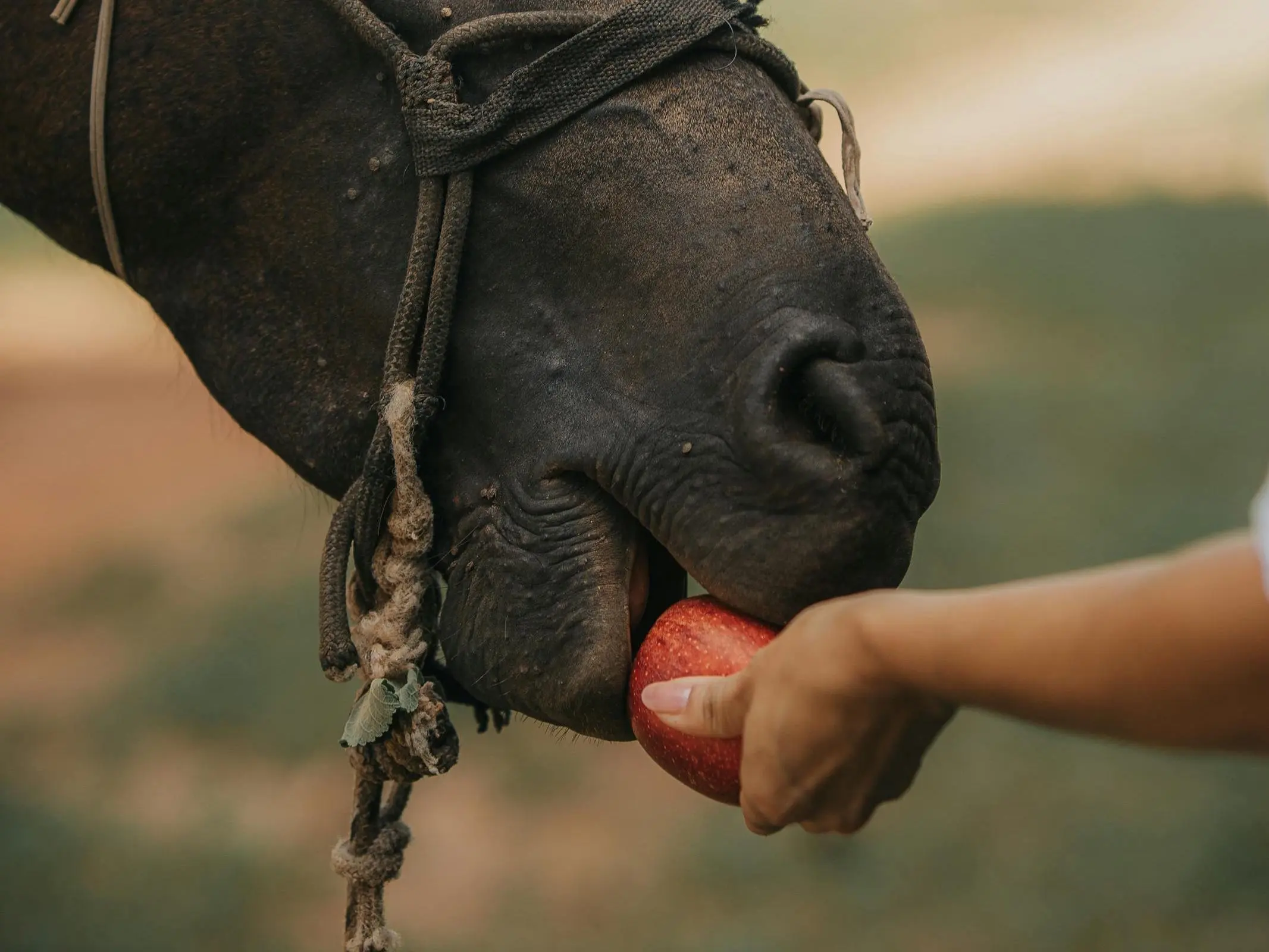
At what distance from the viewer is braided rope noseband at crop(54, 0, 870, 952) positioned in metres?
0.99

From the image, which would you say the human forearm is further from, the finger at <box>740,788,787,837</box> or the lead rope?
the lead rope

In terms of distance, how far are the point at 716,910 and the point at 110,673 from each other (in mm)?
1135

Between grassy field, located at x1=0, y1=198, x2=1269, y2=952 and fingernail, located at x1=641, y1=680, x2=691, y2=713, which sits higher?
fingernail, located at x1=641, y1=680, x2=691, y2=713

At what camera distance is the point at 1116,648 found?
0.55m

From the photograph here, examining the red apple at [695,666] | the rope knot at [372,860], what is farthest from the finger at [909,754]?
the rope knot at [372,860]

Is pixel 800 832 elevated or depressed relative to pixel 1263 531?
depressed

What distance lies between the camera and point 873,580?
35.4 inches

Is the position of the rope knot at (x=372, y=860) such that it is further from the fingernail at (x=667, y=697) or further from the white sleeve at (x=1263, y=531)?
the white sleeve at (x=1263, y=531)

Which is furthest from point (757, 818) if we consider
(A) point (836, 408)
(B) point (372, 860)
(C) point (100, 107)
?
(C) point (100, 107)

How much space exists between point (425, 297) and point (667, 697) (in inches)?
13.6

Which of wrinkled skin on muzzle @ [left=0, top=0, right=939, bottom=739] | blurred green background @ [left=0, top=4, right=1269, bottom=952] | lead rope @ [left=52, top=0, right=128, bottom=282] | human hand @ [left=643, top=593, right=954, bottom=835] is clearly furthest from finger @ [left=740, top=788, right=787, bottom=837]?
blurred green background @ [left=0, top=4, right=1269, bottom=952]

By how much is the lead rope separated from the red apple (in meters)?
0.55

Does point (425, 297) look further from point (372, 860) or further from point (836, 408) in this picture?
point (372, 860)

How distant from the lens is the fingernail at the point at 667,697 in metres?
0.83
